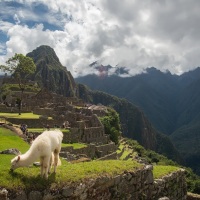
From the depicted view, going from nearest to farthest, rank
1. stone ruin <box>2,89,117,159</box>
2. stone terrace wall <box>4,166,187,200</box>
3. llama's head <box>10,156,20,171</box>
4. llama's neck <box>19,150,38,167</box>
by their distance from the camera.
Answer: stone terrace wall <box>4,166,187,200</box>, llama's head <box>10,156,20,171</box>, llama's neck <box>19,150,38,167</box>, stone ruin <box>2,89,117,159</box>

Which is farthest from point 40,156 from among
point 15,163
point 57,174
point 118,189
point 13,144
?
point 13,144

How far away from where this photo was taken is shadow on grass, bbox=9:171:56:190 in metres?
10.6

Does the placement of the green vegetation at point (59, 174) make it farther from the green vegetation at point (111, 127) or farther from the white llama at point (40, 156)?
the green vegetation at point (111, 127)

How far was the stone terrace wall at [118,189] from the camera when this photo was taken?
35.3 ft

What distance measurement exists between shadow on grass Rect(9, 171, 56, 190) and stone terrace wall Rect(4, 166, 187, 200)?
0.17 m

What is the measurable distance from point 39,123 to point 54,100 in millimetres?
37536

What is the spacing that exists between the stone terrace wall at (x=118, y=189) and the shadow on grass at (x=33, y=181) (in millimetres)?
169

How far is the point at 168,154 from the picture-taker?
640 ft

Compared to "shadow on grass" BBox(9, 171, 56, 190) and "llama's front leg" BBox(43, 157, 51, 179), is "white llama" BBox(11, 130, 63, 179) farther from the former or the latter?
"shadow on grass" BBox(9, 171, 56, 190)

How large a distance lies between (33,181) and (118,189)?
3.38 m

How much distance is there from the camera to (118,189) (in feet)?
41.8

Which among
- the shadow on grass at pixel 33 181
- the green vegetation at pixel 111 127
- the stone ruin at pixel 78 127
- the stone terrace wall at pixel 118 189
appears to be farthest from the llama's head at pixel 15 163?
the green vegetation at pixel 111 127

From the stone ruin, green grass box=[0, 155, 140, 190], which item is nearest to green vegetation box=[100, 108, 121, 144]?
the stone ruin

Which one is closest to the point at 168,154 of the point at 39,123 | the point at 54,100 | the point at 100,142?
the point at 54,100
